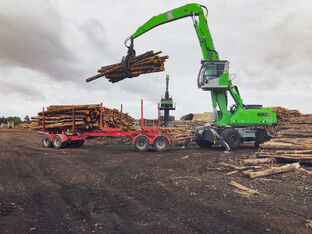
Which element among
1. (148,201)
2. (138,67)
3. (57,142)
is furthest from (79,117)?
(148,201)

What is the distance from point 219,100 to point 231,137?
2537 millimetres

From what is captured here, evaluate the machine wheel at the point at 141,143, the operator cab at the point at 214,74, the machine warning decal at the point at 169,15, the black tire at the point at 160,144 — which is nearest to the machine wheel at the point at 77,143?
the machine wheel at the point at 141,143

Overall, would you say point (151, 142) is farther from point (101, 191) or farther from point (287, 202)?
point (287, 202)

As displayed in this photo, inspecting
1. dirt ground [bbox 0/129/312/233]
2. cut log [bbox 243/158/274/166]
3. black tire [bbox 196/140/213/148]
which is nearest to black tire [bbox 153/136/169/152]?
black tire [bbox 196/140/213/148]

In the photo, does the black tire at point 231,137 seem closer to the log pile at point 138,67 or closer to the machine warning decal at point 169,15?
the log pile at point 138,67

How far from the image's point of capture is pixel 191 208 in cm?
457

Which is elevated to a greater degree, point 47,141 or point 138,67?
point 138,67

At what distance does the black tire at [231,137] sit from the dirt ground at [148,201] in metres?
5.59

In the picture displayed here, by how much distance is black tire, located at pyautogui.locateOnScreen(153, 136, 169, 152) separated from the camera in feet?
42.3

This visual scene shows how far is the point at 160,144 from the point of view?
42.7 feet

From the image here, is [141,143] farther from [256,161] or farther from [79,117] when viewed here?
[256,161]

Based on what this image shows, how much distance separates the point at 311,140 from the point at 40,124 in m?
16.4

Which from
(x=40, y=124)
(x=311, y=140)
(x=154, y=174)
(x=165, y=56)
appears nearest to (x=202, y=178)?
(x=154, y=174)

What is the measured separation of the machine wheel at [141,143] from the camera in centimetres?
1280
